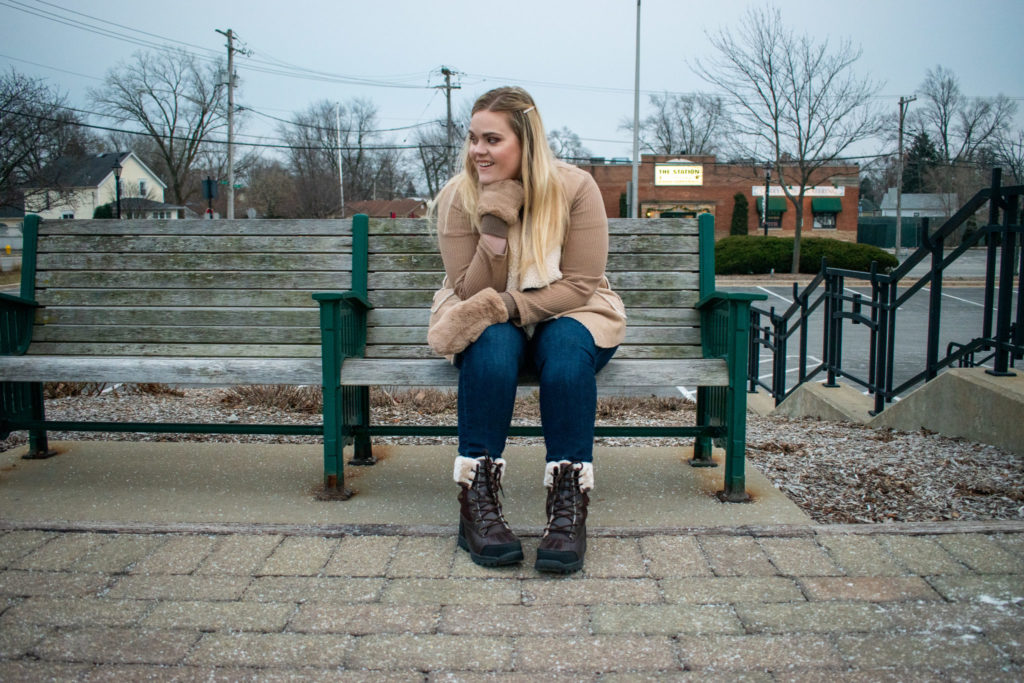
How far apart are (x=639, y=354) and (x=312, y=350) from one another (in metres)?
1.34

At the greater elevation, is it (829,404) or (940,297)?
(940,297)

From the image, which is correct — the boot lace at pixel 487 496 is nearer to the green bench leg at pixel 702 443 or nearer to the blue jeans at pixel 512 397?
the blue jeans at pixel 512 397

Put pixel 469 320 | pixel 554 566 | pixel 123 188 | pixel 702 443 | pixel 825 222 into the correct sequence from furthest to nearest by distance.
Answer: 1. pixel 123 188
2. pixel 825 222
3. pixel 702 443
4. pixel 469 320
5. pixel 554 566

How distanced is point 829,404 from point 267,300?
4.01 metres

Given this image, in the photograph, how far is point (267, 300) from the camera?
3.49 meters

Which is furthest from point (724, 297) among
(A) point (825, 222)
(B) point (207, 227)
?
(A) point (825, 222)

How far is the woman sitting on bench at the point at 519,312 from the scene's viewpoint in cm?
255

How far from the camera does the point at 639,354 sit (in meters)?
3.34

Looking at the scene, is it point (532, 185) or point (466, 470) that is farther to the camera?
point (532, 185)

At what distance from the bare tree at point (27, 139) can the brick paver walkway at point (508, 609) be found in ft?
75.7

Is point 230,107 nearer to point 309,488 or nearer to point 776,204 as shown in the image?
point 776,204

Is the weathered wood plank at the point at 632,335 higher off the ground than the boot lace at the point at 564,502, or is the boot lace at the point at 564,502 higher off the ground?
the weathered wood plank at the point at 632,335

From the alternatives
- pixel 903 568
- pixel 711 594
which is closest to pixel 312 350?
pixel 711 594

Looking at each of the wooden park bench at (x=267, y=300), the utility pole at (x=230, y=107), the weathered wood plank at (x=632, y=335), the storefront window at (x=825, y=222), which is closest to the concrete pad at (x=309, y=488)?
the wooden park bench at (x=267, y=300)
